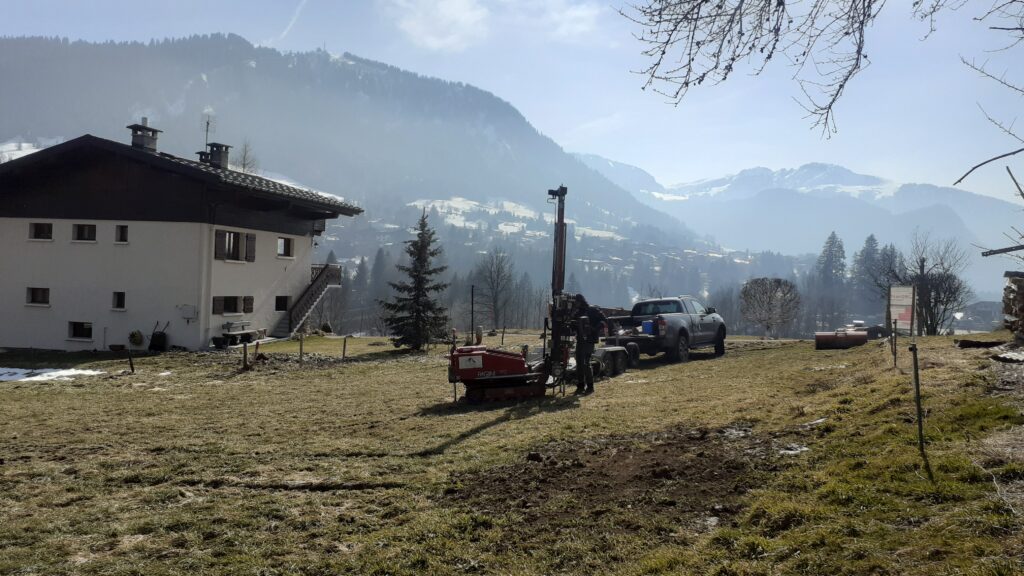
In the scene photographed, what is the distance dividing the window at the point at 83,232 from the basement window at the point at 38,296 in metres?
2.61

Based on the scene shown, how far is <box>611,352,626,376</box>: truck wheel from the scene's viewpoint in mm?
17719

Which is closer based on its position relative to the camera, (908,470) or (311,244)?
(908,470)

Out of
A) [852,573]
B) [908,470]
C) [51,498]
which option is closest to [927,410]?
[908,470]

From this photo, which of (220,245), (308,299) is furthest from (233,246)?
(308,299)

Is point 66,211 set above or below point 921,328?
above

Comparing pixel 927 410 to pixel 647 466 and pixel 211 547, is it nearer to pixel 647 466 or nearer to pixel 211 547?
pixel 647 466

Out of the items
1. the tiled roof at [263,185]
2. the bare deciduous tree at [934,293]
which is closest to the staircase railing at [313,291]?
the tiled roof at [263,185]

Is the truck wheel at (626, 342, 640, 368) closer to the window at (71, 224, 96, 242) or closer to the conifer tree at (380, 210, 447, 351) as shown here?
the conifer tree at (380, 210, 447, 351)

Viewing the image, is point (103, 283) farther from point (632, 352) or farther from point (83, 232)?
point (632, 352)

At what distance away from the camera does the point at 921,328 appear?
3347 centimetres

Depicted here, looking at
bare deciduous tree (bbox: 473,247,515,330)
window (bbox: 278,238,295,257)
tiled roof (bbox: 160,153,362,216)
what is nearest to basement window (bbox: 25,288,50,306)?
tiled roof (bbox: 160,153,362,216)

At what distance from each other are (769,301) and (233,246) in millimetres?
38058

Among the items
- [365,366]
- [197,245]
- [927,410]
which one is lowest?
[365,366]

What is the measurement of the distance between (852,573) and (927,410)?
405 centimetres
